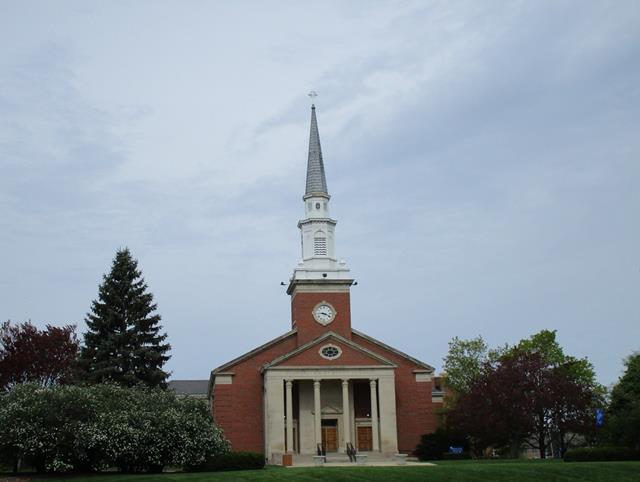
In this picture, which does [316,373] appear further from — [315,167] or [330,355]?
[315,167]

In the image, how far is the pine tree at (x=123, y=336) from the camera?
57.6 meters

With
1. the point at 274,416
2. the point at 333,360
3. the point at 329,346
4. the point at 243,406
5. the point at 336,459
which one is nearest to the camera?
the point at 336,459

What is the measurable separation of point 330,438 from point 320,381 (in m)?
4.29

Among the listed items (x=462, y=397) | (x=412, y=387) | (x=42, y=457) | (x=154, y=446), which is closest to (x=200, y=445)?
(x=154, y=446)

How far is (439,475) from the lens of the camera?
3772 cm

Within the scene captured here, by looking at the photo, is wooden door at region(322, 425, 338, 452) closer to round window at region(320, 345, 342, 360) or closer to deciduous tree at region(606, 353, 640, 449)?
round window at region(320, 345, 342, 360)

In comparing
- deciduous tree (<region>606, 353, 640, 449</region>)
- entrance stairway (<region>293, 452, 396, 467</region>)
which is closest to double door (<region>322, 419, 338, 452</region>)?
entrance stairway (<region>293, 452, 396, 467</region>)

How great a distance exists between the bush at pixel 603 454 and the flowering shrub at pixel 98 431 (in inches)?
760

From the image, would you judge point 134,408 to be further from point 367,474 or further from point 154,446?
point 367,474

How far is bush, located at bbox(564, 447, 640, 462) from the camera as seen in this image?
45562 mm

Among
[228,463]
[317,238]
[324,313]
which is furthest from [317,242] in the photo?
[228,463]

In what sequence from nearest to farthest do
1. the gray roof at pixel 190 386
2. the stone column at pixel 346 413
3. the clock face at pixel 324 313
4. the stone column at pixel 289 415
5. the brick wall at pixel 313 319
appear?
the stone column at pixel 289 415
the stone column at pixel 346 413
the brick wall at pixel 313 319
the clock face at pixel 324 313
the gray roof at pixel 190 386

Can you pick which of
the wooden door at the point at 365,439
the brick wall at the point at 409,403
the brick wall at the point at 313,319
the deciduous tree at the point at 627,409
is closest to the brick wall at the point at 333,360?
the brick wall at the point at 313,319

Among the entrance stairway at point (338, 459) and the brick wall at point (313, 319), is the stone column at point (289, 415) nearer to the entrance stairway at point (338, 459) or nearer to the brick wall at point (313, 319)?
the entrance stairway at point (338, 459)
